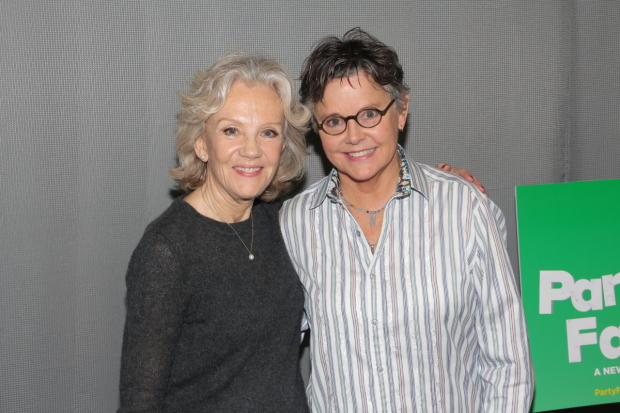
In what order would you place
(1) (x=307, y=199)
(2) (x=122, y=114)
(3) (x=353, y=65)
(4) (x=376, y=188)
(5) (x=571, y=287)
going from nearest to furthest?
(3) (x=353, y=65) → (4) (x=376, y=188) → (1) (x=307, y=199) → (2) (x=122, y=114) → (5) (x=571, y=287)

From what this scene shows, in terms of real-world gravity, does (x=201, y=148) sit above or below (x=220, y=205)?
above

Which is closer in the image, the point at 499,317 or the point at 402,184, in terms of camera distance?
the point at 499,317

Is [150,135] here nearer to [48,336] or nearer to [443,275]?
[48,336]

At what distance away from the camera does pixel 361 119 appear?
1853 mm

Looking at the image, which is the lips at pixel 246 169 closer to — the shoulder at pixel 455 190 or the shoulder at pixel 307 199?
the shoulder at pixel 307 199

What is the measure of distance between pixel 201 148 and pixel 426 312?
923mm

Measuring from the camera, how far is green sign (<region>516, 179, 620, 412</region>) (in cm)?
250

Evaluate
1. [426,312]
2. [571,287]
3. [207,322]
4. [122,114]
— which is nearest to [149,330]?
[207,322]

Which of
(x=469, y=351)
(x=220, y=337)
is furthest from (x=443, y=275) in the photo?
(x=220, y=337)

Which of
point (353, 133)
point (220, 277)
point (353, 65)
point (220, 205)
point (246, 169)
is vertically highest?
point (353, 65)

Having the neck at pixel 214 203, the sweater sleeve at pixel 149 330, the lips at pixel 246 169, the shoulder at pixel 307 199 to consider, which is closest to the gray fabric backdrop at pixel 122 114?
the shoulder at pixel 307 199

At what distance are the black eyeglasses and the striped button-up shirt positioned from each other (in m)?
0.23

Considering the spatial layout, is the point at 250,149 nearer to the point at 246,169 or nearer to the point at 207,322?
the point at 246,169

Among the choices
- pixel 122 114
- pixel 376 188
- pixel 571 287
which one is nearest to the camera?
pixel 376 188
